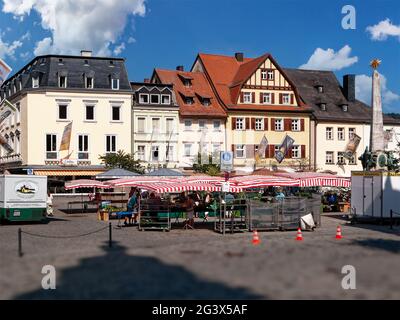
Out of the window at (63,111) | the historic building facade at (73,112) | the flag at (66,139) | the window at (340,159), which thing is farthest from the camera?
the window at (340,159)

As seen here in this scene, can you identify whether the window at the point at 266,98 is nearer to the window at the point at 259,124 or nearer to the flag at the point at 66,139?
the window at the point at 259,124

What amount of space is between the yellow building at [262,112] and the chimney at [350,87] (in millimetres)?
7156

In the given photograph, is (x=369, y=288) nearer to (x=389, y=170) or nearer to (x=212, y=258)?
(x=212, y=258)

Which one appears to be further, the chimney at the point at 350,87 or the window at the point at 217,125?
the chimney at the point at 350,87

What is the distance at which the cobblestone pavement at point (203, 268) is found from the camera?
10594 mm

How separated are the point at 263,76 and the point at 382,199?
3653 cm

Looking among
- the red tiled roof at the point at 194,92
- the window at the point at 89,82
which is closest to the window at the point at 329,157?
the red tiled roof at the point at 194,92

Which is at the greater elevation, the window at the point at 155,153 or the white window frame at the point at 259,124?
the white window frame at the point at 259,124

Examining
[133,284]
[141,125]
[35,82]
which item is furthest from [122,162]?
[133,284]

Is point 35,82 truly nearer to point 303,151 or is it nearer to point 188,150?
point 188,150

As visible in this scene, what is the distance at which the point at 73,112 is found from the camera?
5678 cm

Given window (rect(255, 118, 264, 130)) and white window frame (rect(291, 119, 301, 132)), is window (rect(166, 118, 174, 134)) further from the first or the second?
white window frame (rect(291, 119, 301, 132))

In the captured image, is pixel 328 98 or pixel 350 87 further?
pixel 350 87

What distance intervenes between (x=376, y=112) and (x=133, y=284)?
21.8m
